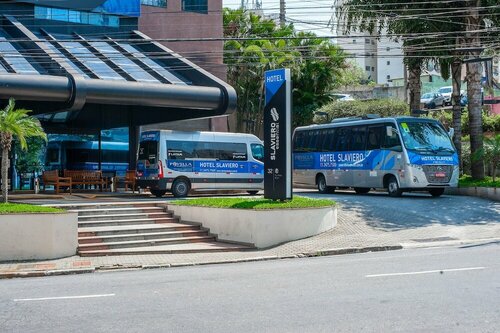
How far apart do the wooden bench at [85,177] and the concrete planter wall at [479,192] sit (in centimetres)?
1490

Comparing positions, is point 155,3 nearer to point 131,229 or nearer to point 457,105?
point 457,105

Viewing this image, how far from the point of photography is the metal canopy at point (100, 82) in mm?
21625

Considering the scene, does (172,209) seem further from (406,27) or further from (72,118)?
(406,27)

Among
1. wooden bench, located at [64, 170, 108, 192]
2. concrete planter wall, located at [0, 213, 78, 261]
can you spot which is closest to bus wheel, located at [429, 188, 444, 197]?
wooden bench, located at [64, 170, 108, 192]

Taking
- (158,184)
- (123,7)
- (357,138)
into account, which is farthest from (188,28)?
(158,184)

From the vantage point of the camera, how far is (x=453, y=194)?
89.2 ft

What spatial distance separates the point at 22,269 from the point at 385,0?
21493mm

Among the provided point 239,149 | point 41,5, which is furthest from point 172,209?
point 41,5

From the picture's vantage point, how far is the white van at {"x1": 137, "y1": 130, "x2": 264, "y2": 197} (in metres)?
26.3

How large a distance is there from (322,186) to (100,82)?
12.4 meters

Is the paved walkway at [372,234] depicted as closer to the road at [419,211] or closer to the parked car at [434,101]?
the road at [419,211]

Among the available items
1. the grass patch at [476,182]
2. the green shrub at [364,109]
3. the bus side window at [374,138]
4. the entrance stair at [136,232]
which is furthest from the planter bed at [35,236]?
the green shrub at [364,109]

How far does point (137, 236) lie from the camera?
58.0ft

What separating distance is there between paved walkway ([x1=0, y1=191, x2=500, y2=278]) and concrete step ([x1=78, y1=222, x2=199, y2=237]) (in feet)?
5.35
